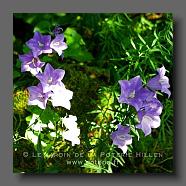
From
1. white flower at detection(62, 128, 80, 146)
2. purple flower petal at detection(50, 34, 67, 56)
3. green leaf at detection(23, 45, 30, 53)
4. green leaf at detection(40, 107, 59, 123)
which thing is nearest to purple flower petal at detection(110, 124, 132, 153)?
white flower at detection(62, 128, 80, 146)

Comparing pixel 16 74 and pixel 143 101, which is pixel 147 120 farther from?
pixel 16 74

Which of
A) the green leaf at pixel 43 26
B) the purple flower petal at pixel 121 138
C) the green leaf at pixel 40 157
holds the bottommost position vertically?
the green leaf at pixel 40 157

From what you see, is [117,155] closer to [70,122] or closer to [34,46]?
[70,122]

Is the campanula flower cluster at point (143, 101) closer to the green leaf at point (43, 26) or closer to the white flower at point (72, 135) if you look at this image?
the white flower at point (72, 135)

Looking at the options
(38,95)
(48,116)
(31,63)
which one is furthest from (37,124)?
(31,63)

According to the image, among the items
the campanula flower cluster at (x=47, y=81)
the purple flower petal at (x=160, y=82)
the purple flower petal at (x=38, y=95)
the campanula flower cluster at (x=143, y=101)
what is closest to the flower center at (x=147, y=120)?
the campanula flower cluster at (x=143, y=101)

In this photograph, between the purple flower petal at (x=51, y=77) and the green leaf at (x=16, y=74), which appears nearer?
→ the purple flower petal at (x=51, y=77)
